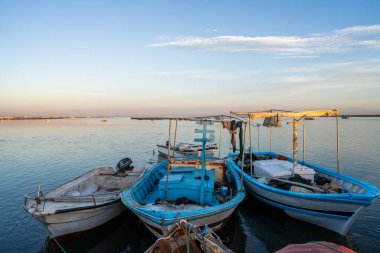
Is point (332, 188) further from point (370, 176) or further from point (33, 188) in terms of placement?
point (33, 188)

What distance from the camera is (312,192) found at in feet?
33.7

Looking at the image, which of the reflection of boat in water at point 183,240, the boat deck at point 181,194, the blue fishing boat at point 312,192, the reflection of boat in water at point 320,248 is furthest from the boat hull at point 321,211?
the reflection of boat in water at point 320,248

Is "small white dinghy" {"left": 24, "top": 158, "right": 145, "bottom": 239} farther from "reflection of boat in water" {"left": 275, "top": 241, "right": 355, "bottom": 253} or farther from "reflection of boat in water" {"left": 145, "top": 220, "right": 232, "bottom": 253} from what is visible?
"reflection of boat in water" {"left": 275, "top": 241, "right": 355, "bottom": 253}

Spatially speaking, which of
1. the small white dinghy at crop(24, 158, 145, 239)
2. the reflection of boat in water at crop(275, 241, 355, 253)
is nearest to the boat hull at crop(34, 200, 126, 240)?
the small white dinghy at crop(24, 158, 145, 239)

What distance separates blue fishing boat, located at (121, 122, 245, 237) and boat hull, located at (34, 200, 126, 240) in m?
1.13

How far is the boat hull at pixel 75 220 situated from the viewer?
8.50 meters

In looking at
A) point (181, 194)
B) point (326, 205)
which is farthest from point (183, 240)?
point (326, 205)

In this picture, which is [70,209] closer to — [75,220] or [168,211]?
[75,220]

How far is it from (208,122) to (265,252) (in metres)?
5.65

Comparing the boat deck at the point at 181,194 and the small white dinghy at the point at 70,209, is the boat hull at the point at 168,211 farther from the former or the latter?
the small white dinghy at the point at 70,209

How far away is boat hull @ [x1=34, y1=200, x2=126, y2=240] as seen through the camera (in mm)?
8500

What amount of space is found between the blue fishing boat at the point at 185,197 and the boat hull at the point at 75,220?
113 cm

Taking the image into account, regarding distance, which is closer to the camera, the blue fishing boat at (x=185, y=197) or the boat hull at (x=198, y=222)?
the boat hull at (x=198, y=222)

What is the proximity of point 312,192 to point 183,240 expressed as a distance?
7302mm
